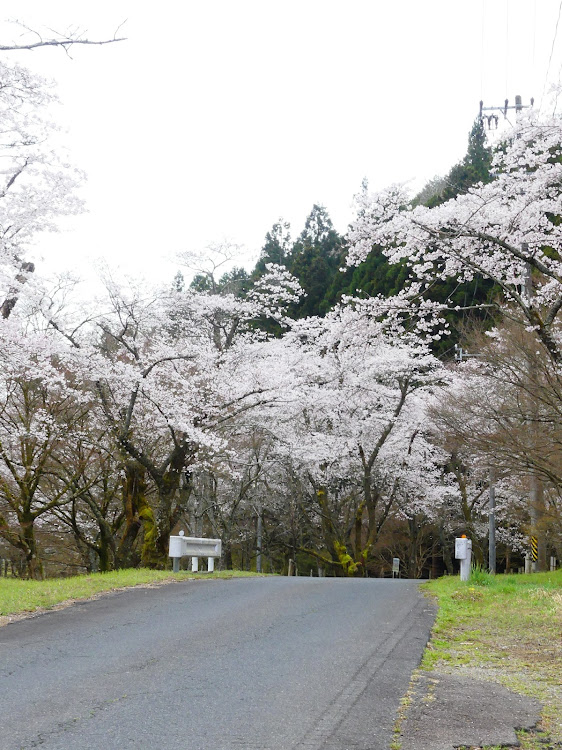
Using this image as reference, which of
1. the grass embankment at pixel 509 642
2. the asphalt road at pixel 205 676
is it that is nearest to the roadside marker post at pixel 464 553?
the grass embankment at pixel 509 642

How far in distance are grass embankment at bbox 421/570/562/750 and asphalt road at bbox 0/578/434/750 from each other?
35cm

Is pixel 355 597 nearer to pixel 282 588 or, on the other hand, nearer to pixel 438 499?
pixel 282 588

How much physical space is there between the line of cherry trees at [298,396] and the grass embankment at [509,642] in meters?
3.72

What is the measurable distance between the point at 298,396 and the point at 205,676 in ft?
53.3

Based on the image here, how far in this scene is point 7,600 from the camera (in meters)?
Answer: 9.59

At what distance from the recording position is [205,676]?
5383mm

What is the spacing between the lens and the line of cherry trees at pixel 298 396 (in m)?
12.4

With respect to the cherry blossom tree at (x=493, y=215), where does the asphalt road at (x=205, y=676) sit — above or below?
below

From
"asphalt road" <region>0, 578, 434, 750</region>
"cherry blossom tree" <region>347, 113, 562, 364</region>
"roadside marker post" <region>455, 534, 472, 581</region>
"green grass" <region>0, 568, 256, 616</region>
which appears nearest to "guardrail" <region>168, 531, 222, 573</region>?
"green grass" <region>0, 568, 256, 616</region>

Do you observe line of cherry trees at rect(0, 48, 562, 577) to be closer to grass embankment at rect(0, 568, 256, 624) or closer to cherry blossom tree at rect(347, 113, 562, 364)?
cherry blossom tree at rect(347, 113, 562, 364)

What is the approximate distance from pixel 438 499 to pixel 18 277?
→ 21679mm

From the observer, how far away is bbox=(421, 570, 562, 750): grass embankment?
532 centimetres

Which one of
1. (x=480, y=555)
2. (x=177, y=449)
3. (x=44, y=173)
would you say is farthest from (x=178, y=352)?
(x=480, y=555)

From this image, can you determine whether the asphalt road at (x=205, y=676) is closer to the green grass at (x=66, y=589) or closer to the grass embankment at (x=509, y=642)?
the grass embankment at (x=509, y=642)
